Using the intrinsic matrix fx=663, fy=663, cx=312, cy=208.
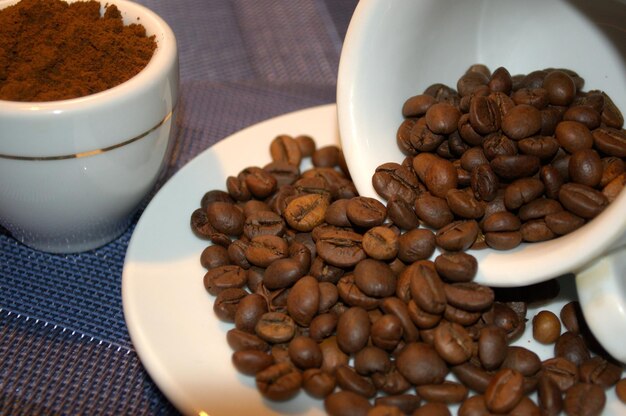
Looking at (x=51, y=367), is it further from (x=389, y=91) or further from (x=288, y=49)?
(x=288, y=49)

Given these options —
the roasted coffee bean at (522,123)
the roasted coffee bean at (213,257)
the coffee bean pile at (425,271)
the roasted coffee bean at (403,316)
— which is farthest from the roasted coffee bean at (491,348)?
the roasted coffee bean at (213,257)

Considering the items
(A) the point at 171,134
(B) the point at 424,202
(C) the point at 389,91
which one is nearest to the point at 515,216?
(B) the point at 424,202

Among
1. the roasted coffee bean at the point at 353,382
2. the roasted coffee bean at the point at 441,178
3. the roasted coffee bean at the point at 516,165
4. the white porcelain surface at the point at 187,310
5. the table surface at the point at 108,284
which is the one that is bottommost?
the table surface at the point at 108,284

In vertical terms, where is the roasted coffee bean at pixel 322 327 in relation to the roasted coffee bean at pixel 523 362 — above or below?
below

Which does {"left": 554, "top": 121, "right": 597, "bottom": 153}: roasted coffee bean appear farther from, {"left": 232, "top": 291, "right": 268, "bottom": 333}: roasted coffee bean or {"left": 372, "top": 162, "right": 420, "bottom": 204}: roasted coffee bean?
{"left": 232, "top": 291, "right": 268, "bottom": 333}: roasted coffee bean

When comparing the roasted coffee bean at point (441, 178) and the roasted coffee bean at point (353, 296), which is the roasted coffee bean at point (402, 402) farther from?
the roasted coffee bean at point (441, 178)

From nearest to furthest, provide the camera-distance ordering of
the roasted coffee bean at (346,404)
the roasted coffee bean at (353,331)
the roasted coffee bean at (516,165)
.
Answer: the roasted coffee bean at (346,404)
the roasted coffee bean at (353,331)
the roasted coffee bean at (516,165)

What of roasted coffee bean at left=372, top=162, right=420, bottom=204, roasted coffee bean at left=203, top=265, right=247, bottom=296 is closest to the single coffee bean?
roasted coffee bean at left=372, top=162, right=420, bottom=204
